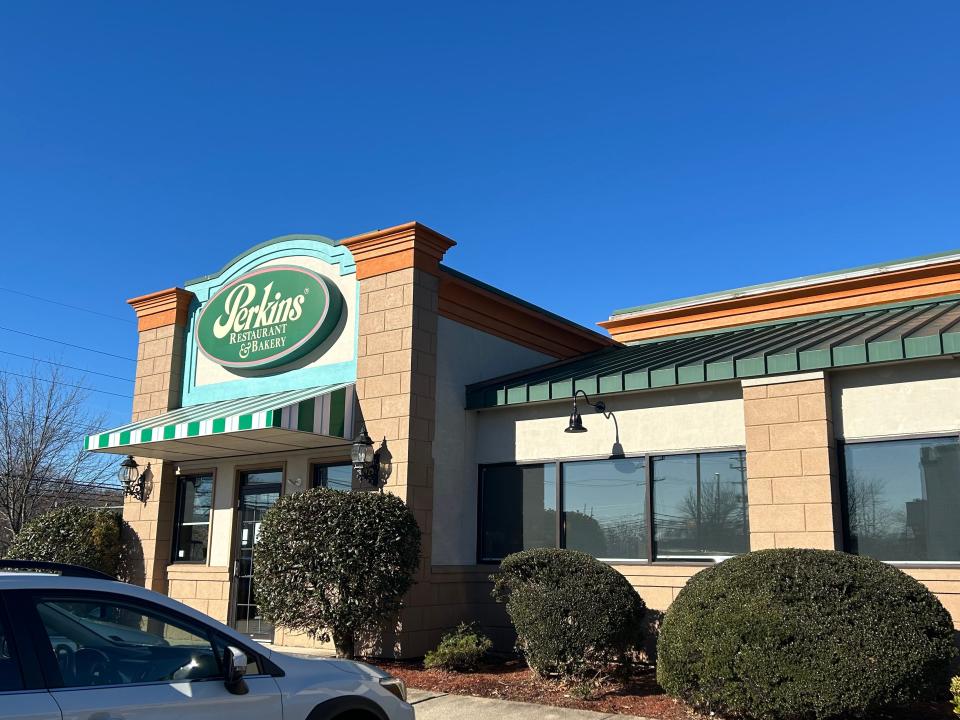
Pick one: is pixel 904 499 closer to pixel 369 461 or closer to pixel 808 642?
pixel 808 642

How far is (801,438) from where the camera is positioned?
11.0m

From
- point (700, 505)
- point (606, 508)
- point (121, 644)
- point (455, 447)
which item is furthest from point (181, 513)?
point (121, 644)

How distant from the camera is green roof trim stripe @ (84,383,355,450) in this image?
1259 cm

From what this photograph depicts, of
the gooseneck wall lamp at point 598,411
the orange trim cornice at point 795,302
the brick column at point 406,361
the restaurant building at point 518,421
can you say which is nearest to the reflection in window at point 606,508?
the restaurant building at point 518,421

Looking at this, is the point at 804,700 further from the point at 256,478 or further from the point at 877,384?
the point at 256,478

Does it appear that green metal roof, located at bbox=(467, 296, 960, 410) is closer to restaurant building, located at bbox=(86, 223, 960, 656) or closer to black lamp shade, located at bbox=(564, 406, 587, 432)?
restaurant building, located at bbox=(86, 223, 960, 656)

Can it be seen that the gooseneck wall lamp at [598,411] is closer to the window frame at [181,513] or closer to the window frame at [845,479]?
the window frame at [845,479]

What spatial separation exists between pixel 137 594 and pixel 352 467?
8.68 meters

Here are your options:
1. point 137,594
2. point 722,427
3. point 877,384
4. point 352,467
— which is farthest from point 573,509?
point 137,594

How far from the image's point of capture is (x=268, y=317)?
15.2 m

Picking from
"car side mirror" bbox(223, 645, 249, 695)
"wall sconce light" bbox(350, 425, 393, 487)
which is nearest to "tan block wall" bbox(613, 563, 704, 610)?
"wall sconce light" bbox(350, 425, 393, 487)

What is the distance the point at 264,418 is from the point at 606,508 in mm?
4920

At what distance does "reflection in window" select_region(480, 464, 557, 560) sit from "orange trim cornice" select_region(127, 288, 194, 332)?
6.71 metres

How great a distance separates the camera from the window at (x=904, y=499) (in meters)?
10.4
